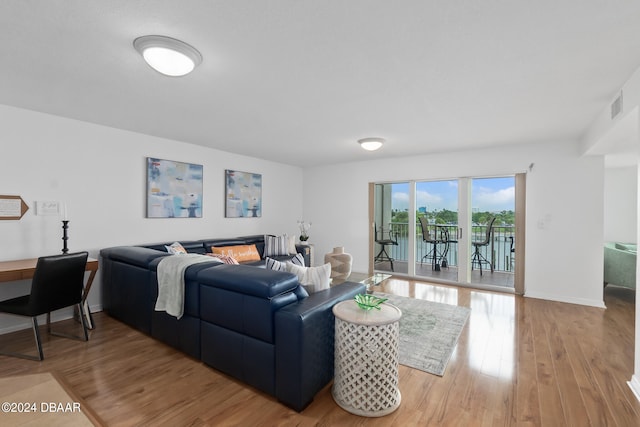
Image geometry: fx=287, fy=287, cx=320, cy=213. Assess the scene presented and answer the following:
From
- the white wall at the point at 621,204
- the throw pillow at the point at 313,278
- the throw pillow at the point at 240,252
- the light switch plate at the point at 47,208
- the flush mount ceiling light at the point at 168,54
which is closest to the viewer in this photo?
the flush mount ceiling light at the point at 168,54

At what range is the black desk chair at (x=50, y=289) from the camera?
8.04 ft

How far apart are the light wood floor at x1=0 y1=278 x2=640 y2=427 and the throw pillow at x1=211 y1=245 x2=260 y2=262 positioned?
62.5 inches

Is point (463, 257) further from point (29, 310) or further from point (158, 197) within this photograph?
point (29, 310)

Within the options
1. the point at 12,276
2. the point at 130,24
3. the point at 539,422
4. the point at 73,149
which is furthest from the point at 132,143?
the point at 539,422

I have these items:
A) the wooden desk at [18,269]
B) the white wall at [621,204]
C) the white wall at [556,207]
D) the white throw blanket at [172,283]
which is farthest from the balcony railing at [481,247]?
the wooden desk at [18,269]

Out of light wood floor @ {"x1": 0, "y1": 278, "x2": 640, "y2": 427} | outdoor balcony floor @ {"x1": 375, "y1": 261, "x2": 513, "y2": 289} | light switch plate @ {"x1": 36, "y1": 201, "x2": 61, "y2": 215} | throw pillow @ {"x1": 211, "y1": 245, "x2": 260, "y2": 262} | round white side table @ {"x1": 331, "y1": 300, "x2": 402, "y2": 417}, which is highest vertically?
light switch plate @ {"x1": 36, "y1": 201, "x2": 61, "y2": 215}

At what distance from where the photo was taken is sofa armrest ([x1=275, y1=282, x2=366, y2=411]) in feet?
5.92

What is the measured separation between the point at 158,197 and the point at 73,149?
1.11 meters

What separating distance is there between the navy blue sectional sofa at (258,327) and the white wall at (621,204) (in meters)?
5.90

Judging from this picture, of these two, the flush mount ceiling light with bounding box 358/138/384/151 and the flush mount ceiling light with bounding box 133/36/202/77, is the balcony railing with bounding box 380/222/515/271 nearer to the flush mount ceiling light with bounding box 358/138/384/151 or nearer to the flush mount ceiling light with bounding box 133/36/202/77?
the flush mount ceiling light with bounding box 358/138/384/151

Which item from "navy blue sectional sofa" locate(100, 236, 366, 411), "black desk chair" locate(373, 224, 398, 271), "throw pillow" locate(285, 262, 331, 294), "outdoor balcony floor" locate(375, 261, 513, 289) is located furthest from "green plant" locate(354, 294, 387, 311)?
"black desk chair" locate(373, 224, 398, 271)

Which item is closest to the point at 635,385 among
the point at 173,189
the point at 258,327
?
the point at 258,327

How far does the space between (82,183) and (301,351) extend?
11.5 ft

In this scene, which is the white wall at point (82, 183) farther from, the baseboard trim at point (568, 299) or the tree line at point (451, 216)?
the baseboard trim at point (568, 299)
